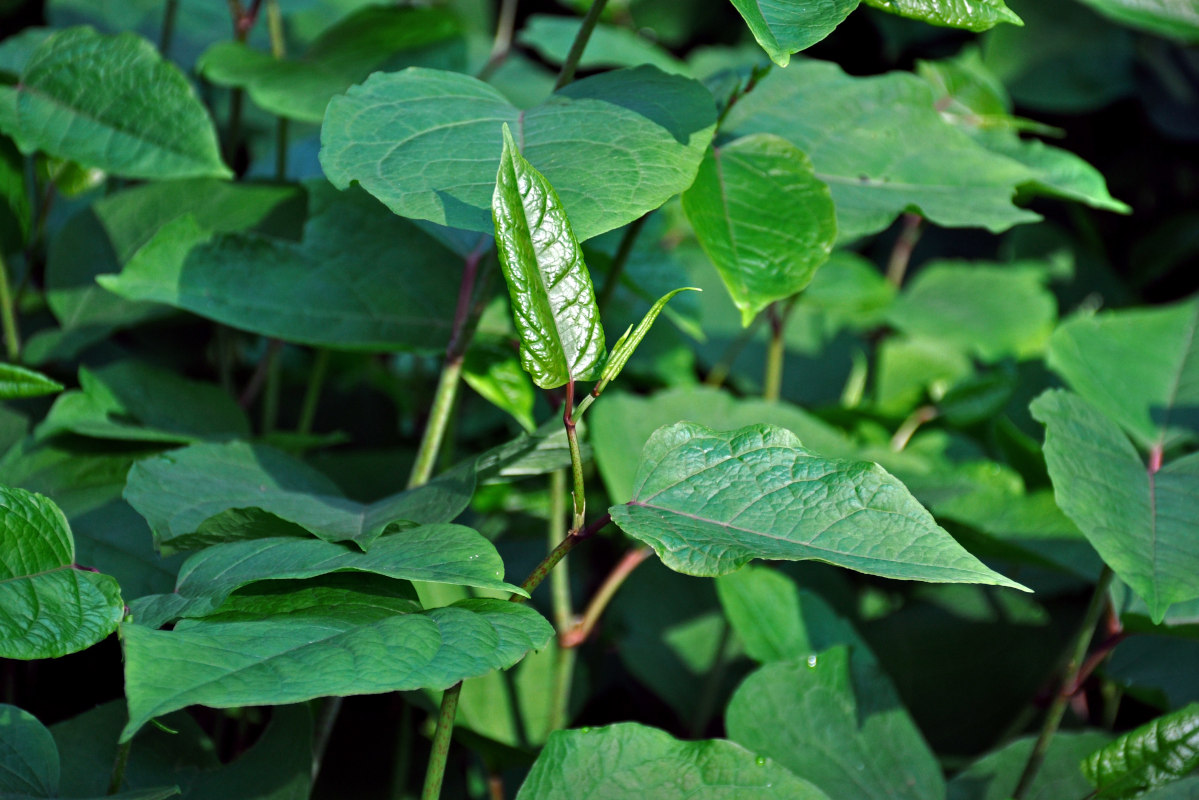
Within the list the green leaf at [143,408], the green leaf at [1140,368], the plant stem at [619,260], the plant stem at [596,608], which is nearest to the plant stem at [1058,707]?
the green leaf at [1140,368]

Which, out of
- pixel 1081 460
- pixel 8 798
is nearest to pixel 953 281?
pixel 1081 460

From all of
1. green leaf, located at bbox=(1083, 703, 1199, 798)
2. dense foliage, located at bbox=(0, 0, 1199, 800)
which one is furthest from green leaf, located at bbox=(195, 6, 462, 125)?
green leaf, located at bbox=(1083, 703, 1199, 798)

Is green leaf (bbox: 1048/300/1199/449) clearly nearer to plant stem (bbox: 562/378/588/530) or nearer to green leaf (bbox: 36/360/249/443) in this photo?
plant stem (bbox: 562/378/588/530)

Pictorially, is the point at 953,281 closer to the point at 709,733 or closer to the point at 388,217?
the point at 709,733

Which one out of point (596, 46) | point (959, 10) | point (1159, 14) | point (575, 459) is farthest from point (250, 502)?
point (1159, 14)

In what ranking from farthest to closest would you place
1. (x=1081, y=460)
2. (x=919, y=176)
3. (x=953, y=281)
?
(x=953, y=281), (x=919, y=176), (x=1081, y=460)

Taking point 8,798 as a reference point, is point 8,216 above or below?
above
